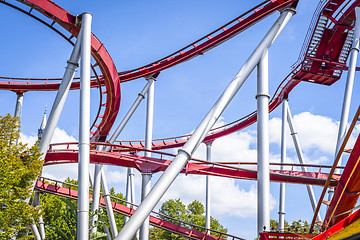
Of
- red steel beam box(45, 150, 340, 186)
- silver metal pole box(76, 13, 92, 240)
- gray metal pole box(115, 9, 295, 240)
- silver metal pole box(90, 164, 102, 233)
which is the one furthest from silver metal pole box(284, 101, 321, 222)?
silver metal pole box(76, 13, 92, 240)

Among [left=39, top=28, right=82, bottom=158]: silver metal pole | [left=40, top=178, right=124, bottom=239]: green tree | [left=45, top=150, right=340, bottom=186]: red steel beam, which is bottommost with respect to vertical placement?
[left=40, top=178, right=124, bottom=239]: green tree

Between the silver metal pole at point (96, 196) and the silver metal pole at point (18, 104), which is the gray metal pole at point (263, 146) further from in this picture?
the silver metal pole at point (18, 104)

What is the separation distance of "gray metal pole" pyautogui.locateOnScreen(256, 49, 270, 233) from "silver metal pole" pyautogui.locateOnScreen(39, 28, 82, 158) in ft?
16.9

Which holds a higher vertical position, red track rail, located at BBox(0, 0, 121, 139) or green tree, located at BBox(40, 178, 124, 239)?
red track rail, located at BBox(0, 0, 121, 139)

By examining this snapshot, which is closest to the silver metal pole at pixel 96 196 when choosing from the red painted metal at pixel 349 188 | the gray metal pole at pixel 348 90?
the gray metal pole at pixel 348 90

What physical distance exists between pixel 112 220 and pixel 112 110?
14.2 feet

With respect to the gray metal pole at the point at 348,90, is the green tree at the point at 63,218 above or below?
below

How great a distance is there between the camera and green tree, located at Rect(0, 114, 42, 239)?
9.93 metres

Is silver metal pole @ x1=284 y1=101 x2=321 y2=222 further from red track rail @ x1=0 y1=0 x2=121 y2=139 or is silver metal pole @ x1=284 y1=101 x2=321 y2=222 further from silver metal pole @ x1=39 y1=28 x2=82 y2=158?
silver metal pole @ x1=39 y1=28 x2=82 y2=158

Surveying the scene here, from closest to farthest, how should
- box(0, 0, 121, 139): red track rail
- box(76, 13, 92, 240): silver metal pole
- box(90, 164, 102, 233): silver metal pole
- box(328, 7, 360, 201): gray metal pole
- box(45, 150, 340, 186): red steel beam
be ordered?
box(76, 13, 92, 240): silver metal pole < box(0, 0, 121, 139): red track rail < box(328, 7, 360, 201): gray metal pole < box(45, 150, 340, 186): red steel beam < box(90, 164, 102, 233): silver metal pole

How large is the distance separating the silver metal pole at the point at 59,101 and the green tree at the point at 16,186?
37 centimetres

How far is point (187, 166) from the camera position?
49.8 ft

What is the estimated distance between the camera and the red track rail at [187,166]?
14633 millimetres

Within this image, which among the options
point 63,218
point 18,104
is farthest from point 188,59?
point 63,218
